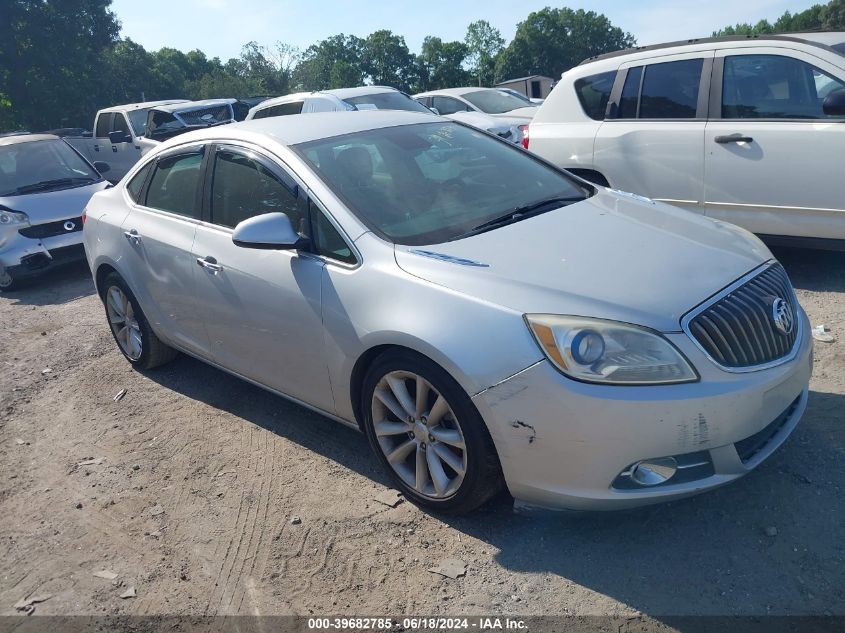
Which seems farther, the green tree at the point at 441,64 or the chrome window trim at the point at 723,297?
the green tree at the point at 441,64

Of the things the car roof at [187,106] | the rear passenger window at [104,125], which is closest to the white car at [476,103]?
the car roof at [187,106]

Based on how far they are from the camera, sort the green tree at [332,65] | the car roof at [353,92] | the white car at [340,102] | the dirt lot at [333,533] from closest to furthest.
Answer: the dirt lot at [333,533] → the white car at [340,102] → the car roof at [353,92] → the green tree at [332,65]

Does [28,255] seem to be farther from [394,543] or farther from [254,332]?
[394,543]

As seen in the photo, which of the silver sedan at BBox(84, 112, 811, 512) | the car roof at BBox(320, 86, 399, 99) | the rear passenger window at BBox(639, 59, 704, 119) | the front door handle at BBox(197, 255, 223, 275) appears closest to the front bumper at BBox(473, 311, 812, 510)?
the silver sedan at BBox(84, 112, 811, 512)

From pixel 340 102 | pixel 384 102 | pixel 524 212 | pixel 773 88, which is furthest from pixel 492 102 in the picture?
pixel 524 212

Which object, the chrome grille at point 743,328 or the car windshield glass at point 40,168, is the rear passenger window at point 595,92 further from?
the car windshield glass at point 40,168

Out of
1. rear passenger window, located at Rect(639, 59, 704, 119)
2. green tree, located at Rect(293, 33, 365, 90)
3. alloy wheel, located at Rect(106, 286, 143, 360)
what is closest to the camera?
alloy wheel, located at Rect(106, 286, 143, 360)

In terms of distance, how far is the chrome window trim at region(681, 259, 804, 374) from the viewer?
9.02 feet

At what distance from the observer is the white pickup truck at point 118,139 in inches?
554

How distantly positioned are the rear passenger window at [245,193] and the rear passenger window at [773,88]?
12.4 ft

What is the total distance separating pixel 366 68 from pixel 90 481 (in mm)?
70989

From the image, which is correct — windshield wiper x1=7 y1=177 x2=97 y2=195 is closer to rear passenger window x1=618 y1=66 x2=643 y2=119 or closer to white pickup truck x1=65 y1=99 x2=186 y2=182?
Answer: white pickup truck x1=65 y1=99 x2=186 y2=182

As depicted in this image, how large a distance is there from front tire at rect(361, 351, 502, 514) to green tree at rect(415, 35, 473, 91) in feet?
226

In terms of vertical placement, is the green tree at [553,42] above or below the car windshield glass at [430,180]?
above
